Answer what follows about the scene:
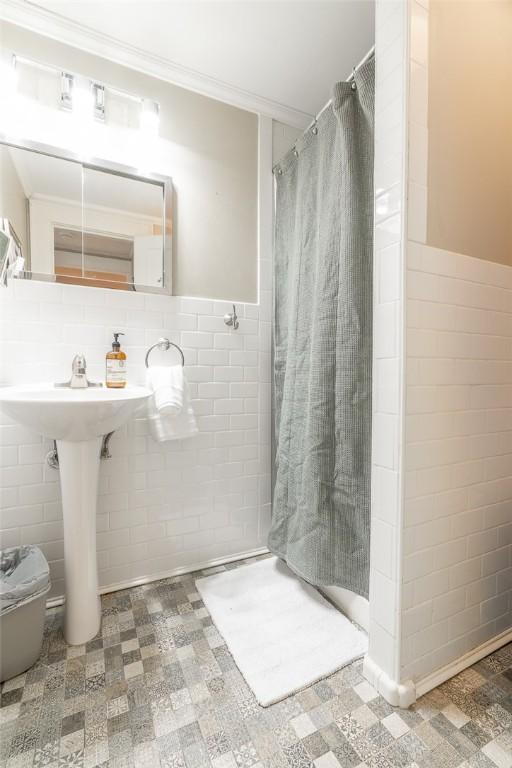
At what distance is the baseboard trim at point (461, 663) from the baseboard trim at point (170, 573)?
91 centimetres

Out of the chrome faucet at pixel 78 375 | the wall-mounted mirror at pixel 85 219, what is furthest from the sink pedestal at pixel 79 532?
the wall-mounted mirror at pixel 85 219

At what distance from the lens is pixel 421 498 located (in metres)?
1.02

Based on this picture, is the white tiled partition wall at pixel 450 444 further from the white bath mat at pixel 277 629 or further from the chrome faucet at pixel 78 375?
the chrome faucet at pixel 78 375

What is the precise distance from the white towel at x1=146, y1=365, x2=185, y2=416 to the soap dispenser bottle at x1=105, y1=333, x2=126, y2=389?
0.37 ft

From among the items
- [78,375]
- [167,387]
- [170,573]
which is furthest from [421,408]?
[170,573]

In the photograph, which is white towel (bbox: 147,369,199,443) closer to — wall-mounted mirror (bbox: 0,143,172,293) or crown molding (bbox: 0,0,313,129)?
wall-mounted mirror (bbox: 0,143,172,293)

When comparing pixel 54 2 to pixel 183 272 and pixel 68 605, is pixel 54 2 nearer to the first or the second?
pixel 183 272

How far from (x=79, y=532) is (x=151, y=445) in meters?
0.46

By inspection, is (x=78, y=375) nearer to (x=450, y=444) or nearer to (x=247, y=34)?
(x=450, y=444)

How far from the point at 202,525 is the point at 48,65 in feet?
6.73

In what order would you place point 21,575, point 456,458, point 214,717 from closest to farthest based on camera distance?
1. point 214,717
2. point 456,458
3. point 21,575

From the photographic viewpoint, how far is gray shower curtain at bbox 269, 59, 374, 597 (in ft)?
3.88

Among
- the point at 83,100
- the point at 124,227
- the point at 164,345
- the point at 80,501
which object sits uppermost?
the point at 83,100

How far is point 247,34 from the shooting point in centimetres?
146
